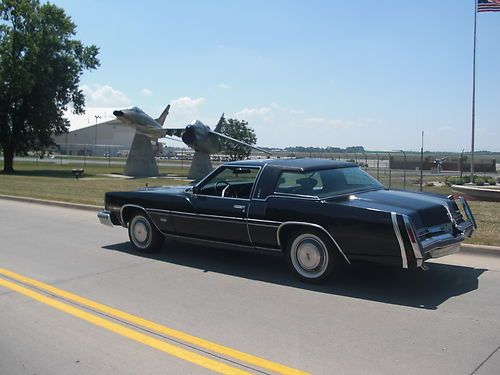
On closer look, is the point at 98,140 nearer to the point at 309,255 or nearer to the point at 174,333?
the point at 309,255

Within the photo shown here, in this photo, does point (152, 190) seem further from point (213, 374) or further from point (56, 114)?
point (56, 114)

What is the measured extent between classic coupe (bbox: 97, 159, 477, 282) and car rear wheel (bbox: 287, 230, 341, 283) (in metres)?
0.01

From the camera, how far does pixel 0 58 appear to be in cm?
3862

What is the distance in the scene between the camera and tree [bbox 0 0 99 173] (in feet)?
127

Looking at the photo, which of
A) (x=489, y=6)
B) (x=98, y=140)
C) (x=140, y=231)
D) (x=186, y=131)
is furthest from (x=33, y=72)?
(x=98, y=140)

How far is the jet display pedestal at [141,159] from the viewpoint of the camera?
3738 cm

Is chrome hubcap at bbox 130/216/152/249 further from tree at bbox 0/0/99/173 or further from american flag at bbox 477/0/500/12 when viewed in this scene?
tree at bbox 0/0/99/173

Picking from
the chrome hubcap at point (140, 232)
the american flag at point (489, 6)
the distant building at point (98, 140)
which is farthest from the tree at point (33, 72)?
the distant building at point (98, 140)

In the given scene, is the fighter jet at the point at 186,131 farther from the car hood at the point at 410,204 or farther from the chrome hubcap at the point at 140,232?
the car hood at the point at 410,204

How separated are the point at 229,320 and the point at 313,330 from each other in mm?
825

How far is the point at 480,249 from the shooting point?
26.3 ft

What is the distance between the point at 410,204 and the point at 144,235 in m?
4.14

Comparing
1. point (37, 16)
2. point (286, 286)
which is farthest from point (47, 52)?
point (286, 286)

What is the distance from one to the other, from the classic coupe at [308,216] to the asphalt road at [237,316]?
431 mm
